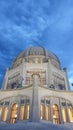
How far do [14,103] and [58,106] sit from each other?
25.3 feet

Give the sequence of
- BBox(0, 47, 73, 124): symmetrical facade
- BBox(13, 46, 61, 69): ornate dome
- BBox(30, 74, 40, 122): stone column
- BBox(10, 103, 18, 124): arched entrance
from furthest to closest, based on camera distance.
A: BBox(13, 46, 61, 69): ornate dome < BBox(10, 103, 18, 124): arched entrance < BBox(0, 47, 73, 124): symmetrical facade < BBox(30, 74, 40, 122): stone column

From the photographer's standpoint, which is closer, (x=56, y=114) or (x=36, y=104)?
(x=36, y=104)

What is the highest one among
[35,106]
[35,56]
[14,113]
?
[35,56]

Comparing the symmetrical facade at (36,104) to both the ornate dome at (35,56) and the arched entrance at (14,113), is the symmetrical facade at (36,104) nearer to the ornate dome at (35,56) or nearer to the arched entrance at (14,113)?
the arched entrance at (14,113)

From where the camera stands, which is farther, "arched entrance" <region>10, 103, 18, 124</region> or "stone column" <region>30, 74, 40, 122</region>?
"arched entrance" <region>10, 103, 18, 124</region>

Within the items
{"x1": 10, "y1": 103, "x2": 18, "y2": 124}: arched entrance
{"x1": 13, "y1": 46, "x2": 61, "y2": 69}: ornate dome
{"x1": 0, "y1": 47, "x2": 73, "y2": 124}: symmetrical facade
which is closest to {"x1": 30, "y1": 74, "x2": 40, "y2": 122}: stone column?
{"x1": 0, "y1": 47, "x2": 73, "y2": 124}: symmetrical facade

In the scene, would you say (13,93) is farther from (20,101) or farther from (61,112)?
(61,112)

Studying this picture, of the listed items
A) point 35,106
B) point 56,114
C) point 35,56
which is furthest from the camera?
point 35,56

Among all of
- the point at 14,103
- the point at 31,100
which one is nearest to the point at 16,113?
the point at 14,103

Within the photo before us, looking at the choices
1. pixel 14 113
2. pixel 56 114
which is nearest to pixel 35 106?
pixel 56 114

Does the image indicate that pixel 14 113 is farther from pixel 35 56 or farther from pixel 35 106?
pixel 35 56

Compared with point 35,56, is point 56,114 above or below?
below

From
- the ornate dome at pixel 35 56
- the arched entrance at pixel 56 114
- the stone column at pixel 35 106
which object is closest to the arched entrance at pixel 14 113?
the stone column at pixel 35 106

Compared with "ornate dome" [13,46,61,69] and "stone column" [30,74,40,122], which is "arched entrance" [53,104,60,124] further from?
"ornate dome" [13,46,61,69]
